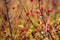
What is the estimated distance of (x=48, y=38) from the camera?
257cm

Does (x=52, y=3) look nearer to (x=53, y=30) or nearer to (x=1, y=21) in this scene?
(x=1, y=21)

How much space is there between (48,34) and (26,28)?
2.47 ft

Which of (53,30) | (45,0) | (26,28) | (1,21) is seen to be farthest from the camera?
(45,0)

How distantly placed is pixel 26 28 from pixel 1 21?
0.79 meters

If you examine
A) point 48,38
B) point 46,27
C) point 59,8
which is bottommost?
point 59,8

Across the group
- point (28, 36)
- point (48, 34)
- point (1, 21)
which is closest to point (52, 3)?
point (1, 21)

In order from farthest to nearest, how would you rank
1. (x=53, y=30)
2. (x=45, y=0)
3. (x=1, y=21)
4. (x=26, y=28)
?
(x=45, y=0), (x=1, y=21), (x=26, y=28), (x=53, y=30)

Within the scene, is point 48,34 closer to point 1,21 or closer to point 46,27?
point 46,27

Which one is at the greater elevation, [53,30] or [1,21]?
[53,30]

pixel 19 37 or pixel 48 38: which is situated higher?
pixel 48 38

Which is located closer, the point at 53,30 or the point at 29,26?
the point at 53,30

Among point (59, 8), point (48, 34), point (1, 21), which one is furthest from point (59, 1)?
point (48, 34)

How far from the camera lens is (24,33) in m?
3.02

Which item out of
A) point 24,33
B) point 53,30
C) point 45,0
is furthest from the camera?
point 45,0
